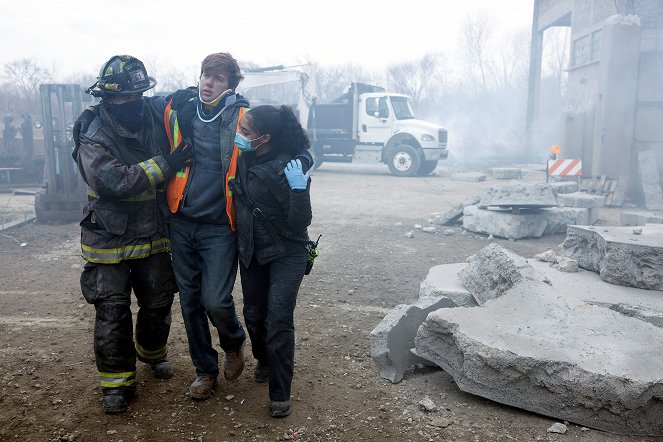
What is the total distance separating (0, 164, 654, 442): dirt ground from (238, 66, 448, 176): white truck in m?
11.0

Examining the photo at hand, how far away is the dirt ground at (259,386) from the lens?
9.34 ft

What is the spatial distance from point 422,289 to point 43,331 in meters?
2.87

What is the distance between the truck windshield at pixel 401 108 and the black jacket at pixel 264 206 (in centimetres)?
1519

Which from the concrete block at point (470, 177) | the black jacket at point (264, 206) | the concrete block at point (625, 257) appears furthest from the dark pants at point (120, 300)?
the concrete block at point (470, 177)

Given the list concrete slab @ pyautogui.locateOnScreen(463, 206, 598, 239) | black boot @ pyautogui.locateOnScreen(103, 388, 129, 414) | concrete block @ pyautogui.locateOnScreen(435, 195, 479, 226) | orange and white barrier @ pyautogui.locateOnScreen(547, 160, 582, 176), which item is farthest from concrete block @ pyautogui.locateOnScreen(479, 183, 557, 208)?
black boot @ pyautogui.locateOnScreen(103, 388, 129, 414)

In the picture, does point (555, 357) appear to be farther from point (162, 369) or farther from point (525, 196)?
point (525, 196)

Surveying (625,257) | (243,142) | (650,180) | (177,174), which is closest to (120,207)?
(177,174)

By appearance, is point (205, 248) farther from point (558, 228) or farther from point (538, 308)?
point (558, 228)

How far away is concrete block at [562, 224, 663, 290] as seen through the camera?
429 centimetres

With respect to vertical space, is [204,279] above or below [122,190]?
below

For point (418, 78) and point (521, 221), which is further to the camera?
point (418, 78)

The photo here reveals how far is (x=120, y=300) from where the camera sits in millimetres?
3084

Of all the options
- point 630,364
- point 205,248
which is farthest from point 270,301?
point 630,364

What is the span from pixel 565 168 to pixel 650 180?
163cm
